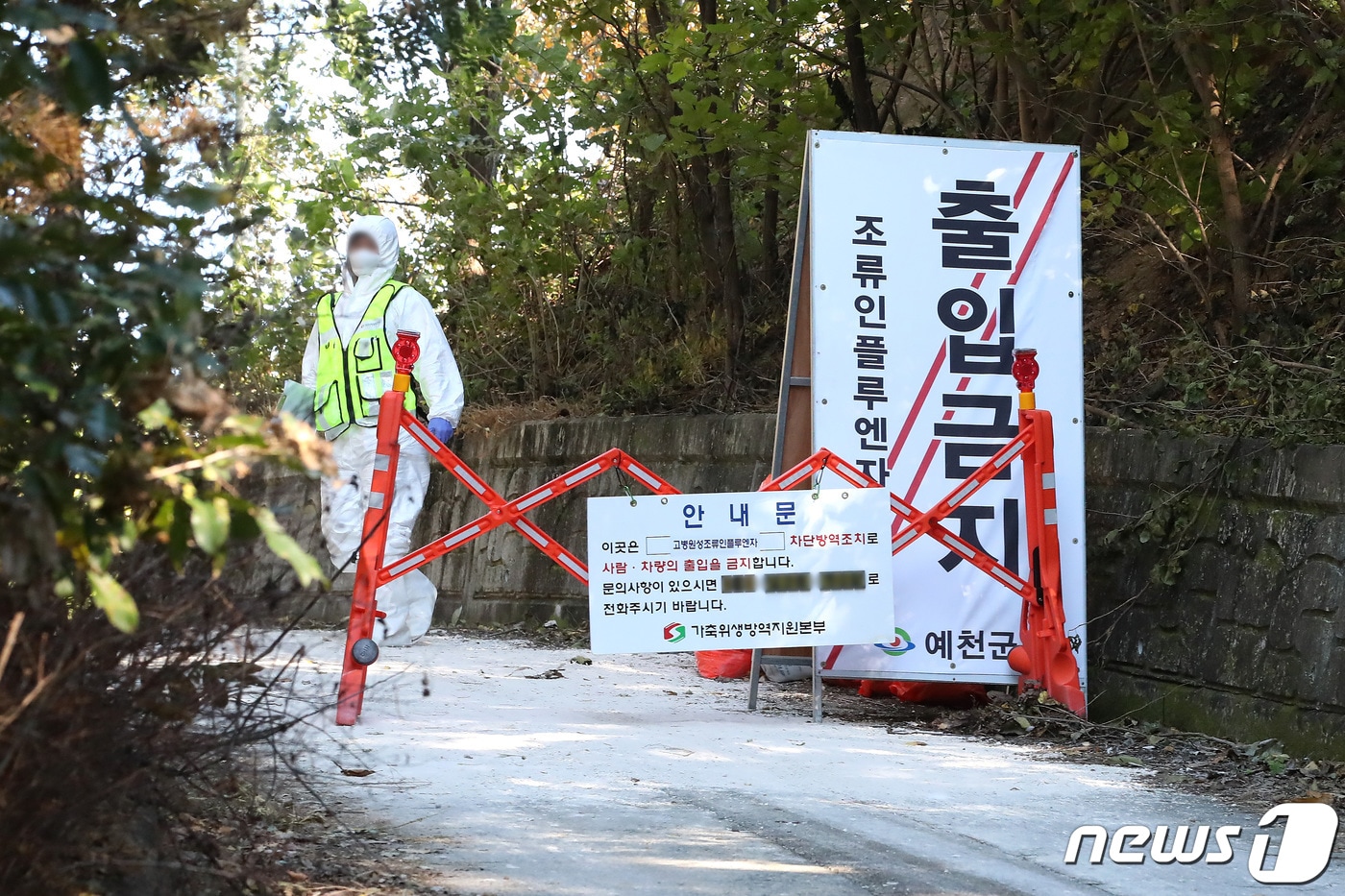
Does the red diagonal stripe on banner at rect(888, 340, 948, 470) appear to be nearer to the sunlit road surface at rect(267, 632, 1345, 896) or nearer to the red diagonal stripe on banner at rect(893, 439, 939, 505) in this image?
the red diagonal stripe on banner at rect(893, 439, 939, 505)

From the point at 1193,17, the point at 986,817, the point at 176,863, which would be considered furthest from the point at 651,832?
the point at 1193,17

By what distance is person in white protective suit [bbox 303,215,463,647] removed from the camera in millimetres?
8781

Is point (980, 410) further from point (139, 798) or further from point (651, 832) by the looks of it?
point (139, 798)

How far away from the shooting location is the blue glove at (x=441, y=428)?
8.35m

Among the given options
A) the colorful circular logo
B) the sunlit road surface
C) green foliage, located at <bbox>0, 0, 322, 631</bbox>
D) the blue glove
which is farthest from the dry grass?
green foliage, located at <bbox>0, 0, 322, 631</bbox>

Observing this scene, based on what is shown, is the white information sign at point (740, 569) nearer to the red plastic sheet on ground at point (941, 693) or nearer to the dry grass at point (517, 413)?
the red plastic sheet on ground at point (941, 693)

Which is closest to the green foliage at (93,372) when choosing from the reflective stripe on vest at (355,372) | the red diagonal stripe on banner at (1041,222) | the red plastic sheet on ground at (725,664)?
the red diagonal stripe on banner at (1041,222)

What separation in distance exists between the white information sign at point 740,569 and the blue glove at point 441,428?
74.7 inches

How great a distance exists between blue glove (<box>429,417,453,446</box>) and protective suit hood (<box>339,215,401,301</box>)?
98 cm

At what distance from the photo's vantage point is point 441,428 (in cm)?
838

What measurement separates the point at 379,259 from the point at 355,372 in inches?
28.9

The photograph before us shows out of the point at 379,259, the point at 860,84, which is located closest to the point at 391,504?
the point at 379,259

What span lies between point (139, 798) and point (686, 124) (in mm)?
7030

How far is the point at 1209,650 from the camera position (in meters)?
6.73
